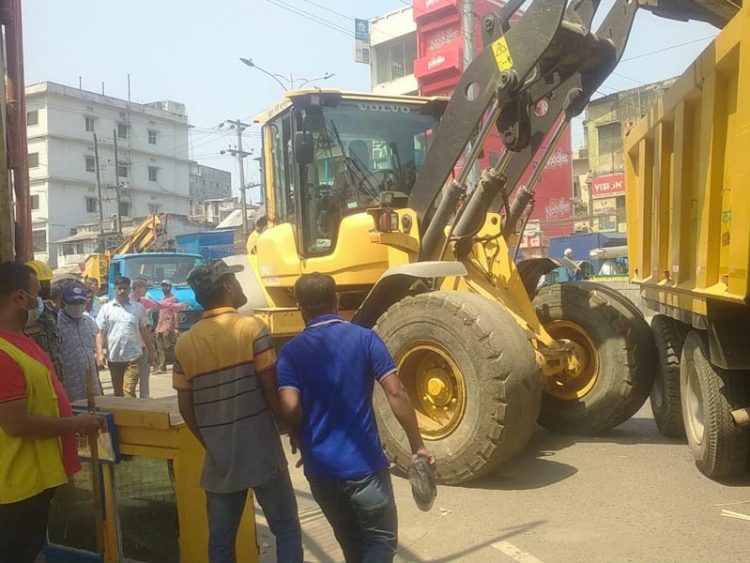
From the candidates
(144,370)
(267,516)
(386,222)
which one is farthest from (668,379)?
(144,370)

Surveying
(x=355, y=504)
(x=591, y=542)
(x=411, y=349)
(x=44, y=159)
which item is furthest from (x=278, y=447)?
(x=44, y=159)

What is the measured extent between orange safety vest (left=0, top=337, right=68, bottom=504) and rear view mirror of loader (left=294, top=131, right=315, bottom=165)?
3.82m

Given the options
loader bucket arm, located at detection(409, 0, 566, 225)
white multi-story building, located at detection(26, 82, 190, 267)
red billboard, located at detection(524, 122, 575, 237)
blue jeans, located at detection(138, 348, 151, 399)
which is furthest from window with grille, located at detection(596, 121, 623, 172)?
white multi-story building, located at detection(26, 82, 190, 267)

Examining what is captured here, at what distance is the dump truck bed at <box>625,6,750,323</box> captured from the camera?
12.7 ft

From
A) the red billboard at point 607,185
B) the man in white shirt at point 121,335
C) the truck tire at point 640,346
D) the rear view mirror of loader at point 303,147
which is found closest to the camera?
the truck tire at point 640,346

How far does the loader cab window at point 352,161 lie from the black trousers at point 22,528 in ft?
14.6

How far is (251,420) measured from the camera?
3.12 metres

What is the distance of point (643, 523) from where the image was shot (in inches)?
169

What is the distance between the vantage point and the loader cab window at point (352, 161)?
23.0 feet

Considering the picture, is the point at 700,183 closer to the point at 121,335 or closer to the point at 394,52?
the point at 121,335

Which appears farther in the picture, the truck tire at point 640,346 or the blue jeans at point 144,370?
the blue jeans at point 144,370

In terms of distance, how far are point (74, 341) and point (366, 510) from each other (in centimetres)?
358

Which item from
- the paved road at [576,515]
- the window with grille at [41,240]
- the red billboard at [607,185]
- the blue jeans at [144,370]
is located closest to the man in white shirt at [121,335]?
the blue jeans at [144,370]

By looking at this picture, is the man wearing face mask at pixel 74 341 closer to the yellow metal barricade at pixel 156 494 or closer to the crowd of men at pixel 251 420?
the yellow metal barricade at pixel 156 494
